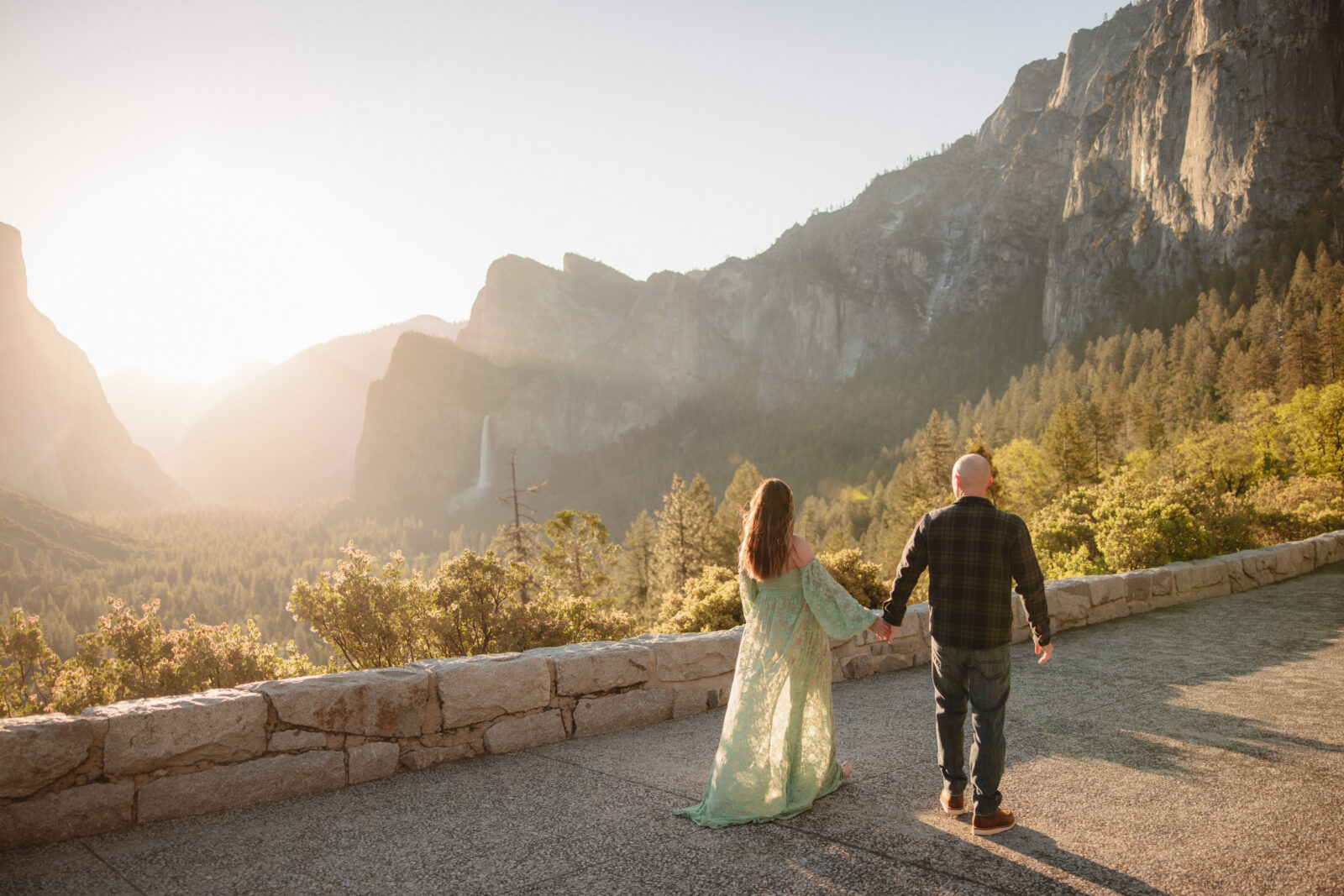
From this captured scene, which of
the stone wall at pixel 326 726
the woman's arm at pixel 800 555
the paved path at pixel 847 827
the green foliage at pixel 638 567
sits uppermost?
the woman's arm at pixel 800 555

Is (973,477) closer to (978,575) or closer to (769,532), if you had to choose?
(978,575)

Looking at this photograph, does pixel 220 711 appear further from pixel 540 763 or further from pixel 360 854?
pixel 540 763

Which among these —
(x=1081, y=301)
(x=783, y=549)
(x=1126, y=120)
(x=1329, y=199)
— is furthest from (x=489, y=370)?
(x=783, y=549)

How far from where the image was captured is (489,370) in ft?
554

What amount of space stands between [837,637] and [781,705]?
594 millimetres

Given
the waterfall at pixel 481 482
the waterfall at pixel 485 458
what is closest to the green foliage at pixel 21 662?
the waterfall at pixel 481 482

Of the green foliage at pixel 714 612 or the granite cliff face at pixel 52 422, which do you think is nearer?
the green foliage at pixel 714 612

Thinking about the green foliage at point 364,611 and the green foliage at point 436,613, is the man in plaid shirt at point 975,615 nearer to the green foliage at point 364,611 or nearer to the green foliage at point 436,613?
the green foliage at point 436,613

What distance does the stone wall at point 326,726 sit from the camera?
13.3 ft

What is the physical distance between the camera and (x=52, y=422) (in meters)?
162

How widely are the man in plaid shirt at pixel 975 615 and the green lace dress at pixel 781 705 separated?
1.60 ft

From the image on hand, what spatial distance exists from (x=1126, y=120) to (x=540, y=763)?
460 ft

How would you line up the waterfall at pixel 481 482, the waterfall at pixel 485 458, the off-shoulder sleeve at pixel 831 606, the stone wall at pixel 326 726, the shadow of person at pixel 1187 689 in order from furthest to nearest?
the waterfall at pixel 485 458 < the waterfall at pixel 481 482 < the shadow of person at pixel 1187 689 < the off-shoulder sleeve at pixel 831 606 < the stone wall at pixel 326 726

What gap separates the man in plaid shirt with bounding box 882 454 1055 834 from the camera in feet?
12.9
